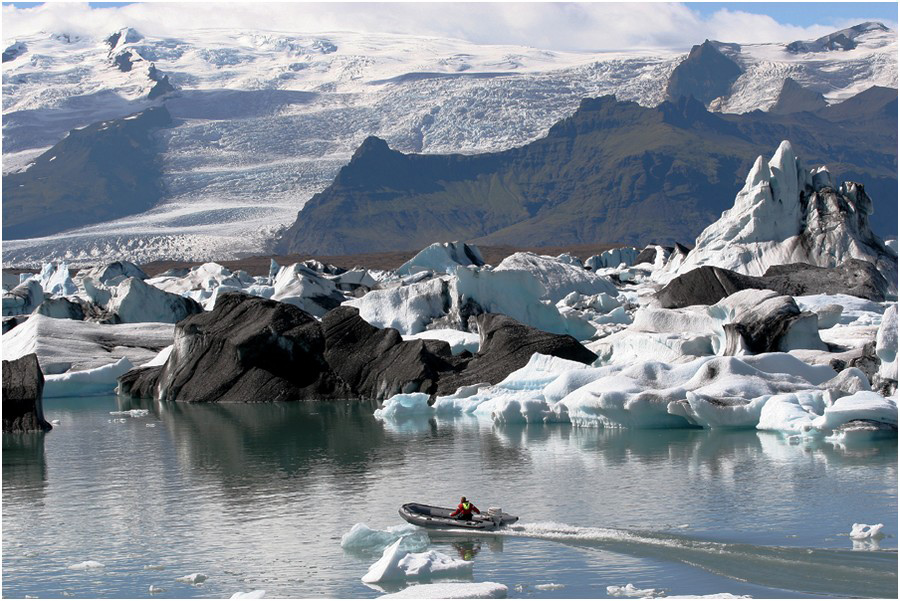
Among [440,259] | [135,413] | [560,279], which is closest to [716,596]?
[135,413]

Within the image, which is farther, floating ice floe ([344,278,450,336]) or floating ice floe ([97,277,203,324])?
floating ice floe ([97,277,203,324])

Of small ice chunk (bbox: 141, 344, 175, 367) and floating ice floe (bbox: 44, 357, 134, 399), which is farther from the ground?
small ice chunk (bbox: 141, 344, 175, 367)

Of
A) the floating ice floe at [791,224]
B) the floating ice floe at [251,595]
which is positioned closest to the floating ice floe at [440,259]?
the floating ice floe at [791,224]

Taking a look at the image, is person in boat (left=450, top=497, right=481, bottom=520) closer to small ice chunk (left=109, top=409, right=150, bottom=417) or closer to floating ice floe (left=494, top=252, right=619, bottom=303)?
small ice chunk (left=109, top=409, right=150, bottom=417)

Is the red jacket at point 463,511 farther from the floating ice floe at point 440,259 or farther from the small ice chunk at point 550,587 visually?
the floating ice floe at point 440,259

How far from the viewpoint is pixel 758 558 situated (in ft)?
53.3

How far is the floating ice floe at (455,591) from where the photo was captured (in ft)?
47.5

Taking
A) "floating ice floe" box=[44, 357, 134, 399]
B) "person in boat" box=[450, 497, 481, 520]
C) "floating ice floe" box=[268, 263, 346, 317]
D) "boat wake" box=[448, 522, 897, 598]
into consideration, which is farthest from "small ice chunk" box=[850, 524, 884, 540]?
"floating ice floe" box=[268, 263, 346, 317]

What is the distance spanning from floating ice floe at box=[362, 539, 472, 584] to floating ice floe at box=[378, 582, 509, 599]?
1.75ft

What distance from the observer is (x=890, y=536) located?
17.1 meters

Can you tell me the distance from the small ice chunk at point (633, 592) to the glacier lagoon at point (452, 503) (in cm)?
14

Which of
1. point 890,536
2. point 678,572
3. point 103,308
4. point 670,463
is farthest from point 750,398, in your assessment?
point 103,308

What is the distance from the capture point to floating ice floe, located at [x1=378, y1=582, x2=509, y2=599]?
1449 cm

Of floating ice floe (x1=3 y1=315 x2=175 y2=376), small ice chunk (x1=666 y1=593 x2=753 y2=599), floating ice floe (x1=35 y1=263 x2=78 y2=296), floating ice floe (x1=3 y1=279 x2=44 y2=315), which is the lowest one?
small ice chunk (x1=666 y1=593 x2=753 y2=599)
